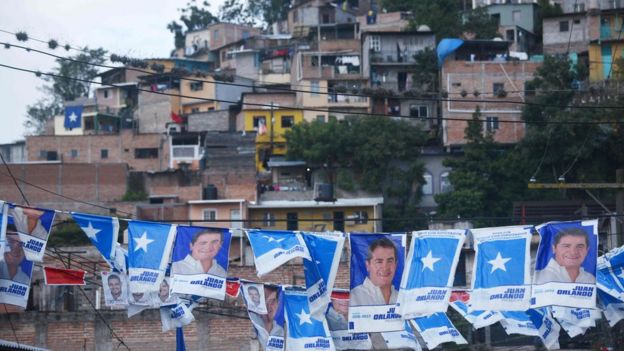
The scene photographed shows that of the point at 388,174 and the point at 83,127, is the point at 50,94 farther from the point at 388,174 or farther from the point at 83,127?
the point at 388,174

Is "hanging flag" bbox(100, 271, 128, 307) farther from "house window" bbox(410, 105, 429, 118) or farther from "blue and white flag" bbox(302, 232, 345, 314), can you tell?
Answer: "house window" bbox(410, 105, 429, 118)

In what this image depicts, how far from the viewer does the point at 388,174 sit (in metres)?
55.1

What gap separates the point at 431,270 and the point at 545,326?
3622 mm

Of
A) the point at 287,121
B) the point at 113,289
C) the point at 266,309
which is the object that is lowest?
the point at 266,309

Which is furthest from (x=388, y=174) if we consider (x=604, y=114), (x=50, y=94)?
(x=50, y=94)

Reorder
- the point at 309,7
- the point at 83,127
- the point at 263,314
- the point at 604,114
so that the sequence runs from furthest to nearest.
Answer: the point at 309,7, the point at 83,127, the point at 604,114, the point at 263,314

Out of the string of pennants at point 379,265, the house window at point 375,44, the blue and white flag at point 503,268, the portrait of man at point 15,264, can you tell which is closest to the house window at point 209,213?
the house window at point 375,44

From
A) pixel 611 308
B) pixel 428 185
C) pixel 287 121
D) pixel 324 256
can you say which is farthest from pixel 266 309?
pixel 287 121

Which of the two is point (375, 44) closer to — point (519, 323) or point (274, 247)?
point (519, 323)

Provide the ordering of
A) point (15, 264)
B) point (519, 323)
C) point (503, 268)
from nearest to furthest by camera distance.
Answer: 1. point (15, 264)
2. point (503, 268)
3. point (519, 323)

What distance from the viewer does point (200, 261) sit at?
73.2 ft

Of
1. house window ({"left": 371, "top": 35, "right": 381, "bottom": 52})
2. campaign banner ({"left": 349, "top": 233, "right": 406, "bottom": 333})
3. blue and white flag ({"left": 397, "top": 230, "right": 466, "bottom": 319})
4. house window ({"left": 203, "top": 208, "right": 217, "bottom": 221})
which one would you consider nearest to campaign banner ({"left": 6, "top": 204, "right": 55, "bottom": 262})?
campaign banner ({"left": 349, "top": 233, "right": 406, "bottom": 333})

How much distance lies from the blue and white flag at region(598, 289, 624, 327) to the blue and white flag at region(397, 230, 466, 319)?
11.0 feet

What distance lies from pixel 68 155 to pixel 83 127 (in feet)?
21.4
